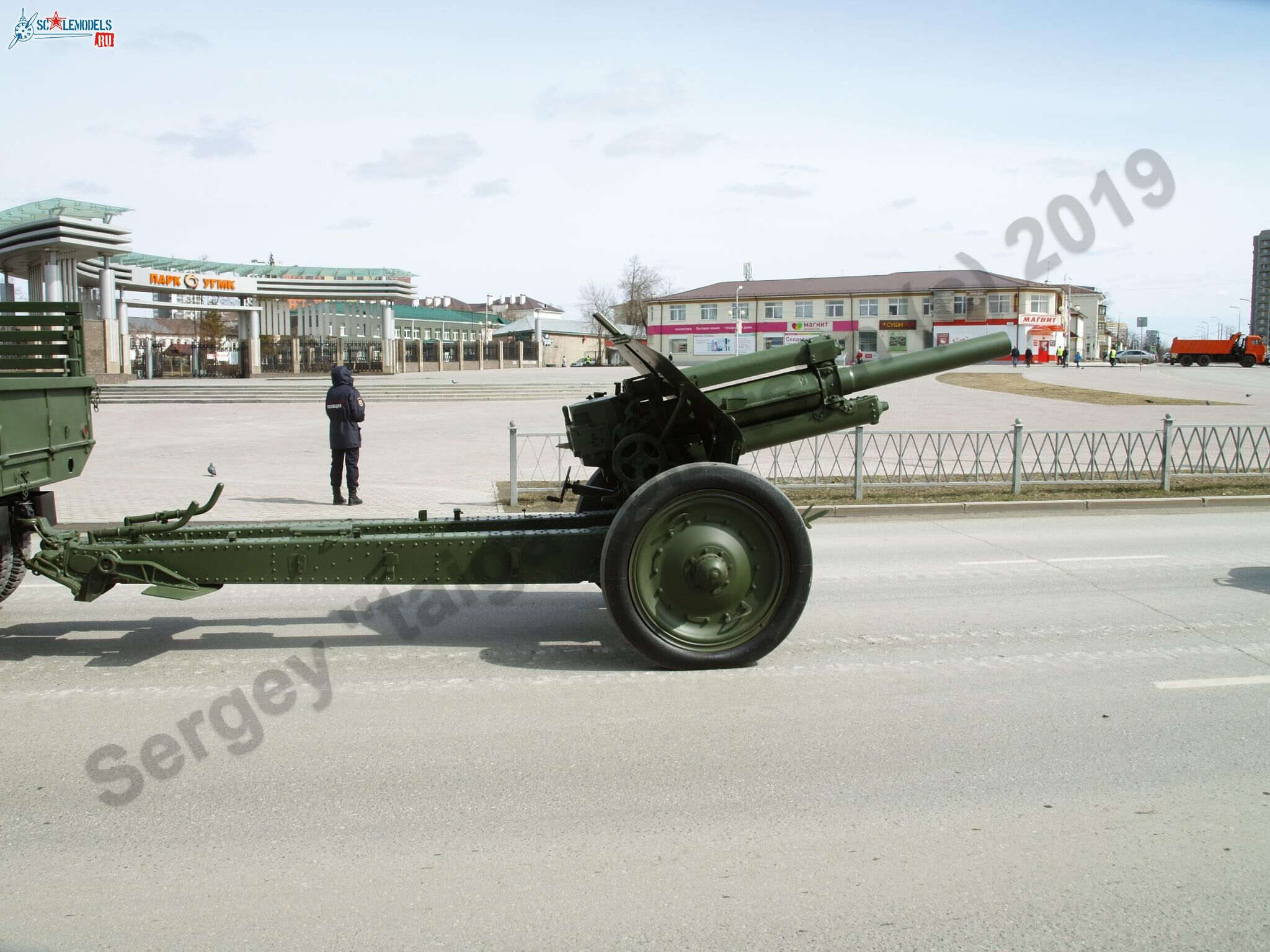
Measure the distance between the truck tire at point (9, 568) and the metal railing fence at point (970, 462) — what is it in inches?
278

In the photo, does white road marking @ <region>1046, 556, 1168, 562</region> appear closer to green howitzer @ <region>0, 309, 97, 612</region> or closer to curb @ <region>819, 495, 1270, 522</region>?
curb @ <region>819, 495, 1270, 522</region>

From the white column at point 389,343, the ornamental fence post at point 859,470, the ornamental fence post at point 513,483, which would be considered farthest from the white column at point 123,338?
the ornamental fence post at point 859,470

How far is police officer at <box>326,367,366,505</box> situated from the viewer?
1308cm

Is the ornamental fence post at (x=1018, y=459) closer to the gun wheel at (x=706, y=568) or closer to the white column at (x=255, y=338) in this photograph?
the gun wheel at (x=706, y=568)

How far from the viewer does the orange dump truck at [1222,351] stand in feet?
221

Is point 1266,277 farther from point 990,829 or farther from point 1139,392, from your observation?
point 990,829

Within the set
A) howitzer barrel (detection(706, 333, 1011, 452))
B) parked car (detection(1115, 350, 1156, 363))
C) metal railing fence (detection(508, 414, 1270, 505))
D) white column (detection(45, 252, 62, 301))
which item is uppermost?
white column (detection(45, 252, 62, 301))

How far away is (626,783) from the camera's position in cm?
441

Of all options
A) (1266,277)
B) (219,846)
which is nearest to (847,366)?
(219,846)

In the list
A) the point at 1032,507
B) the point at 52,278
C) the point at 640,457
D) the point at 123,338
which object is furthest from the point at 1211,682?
the point at 123,338

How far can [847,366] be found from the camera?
259 inches

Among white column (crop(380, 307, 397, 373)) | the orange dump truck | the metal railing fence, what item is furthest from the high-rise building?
white column (crop(380, 307, 397, 373))

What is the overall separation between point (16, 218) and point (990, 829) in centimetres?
5153

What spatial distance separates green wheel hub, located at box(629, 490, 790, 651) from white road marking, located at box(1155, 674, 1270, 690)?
88.3 inches
